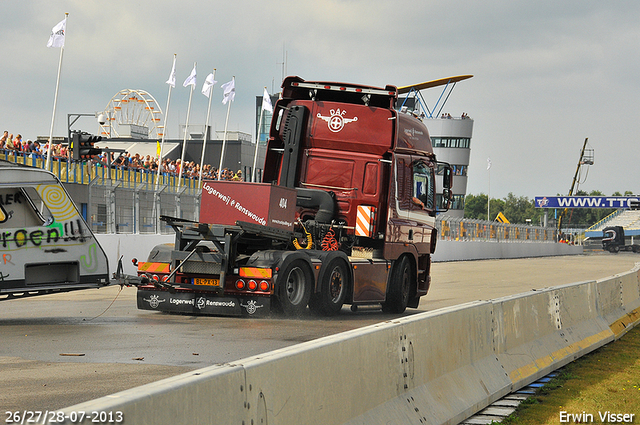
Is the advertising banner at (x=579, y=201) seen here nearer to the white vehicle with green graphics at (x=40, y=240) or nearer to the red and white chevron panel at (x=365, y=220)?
the red and white chevron panel at (x=365, y=220)

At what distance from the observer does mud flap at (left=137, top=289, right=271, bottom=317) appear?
13234 millimetres

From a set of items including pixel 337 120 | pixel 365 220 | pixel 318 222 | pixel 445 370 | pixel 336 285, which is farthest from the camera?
pixel 337 120

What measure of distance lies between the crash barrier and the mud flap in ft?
15.2

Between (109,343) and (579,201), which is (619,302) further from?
(579,201)

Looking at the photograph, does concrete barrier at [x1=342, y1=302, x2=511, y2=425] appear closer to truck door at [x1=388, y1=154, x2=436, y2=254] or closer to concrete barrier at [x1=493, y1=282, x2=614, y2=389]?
concrete barrier at [x1=493, y1=282, x2=614, y2=389]

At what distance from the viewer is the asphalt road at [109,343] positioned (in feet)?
24.8

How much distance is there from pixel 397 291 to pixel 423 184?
7.74 feet

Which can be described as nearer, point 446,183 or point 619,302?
point 619,302

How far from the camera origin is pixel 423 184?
→ 17.2 meters

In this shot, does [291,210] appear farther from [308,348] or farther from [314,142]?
[308,348]

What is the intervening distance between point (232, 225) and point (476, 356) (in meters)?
6.29

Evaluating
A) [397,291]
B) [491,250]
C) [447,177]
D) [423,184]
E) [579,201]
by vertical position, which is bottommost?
[491,250]

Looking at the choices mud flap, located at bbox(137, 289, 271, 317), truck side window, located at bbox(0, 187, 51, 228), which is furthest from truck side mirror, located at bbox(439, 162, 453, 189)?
truck side window, located at bbox(0, 187, 51, 228)

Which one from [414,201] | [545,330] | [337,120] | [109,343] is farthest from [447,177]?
[109,343]
